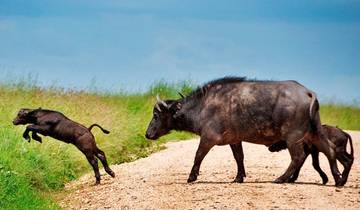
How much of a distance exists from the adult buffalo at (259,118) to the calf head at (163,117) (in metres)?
0.67

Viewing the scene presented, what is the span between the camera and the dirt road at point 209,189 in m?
13.9

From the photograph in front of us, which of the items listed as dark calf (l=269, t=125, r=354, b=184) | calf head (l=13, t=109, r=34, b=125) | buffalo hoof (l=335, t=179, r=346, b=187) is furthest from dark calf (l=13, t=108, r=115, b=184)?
buffalo hoof (l=335, t=179, r=346, b=187)

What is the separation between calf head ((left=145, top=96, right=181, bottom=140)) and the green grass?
82.1 inches

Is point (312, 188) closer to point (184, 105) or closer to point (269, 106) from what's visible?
point (269, 106)

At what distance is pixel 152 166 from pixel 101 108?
7.61 meters

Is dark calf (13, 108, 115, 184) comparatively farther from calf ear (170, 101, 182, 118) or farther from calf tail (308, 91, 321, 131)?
calf tail (308, 91, 321, 131)

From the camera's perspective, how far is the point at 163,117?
17.7 metres

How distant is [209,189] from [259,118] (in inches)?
71.0

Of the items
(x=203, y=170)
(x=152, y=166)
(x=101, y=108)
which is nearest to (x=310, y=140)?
(x=203, y=170)

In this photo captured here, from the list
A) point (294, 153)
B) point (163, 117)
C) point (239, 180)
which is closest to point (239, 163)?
point (239, 180)

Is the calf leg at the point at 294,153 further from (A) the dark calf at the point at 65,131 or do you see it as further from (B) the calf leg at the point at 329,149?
(A) the dark calf at the point at 65,131

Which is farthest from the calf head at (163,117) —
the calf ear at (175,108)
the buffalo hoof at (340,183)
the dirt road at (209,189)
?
the buffalo hoof at (340,183)

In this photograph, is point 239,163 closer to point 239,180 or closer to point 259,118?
point 239,180

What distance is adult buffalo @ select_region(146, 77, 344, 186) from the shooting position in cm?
1608
